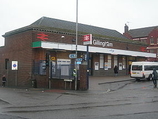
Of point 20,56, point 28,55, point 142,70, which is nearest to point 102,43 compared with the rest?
point 142,70

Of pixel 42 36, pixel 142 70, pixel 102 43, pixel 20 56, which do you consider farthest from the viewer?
pixel 102 43

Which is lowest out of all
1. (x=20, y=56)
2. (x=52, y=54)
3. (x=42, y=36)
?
(x=20, y=56)

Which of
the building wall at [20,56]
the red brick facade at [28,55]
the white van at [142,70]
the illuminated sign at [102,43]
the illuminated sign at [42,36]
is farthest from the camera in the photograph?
the illuminated sign at [102,43]

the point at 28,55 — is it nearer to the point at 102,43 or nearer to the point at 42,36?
the point at 42,36

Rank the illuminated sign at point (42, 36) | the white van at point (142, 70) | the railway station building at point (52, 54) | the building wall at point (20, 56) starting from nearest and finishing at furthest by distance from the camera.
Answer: the railway station building at point (52, 54), the white van at point (142, 70), the illuminated sign at point (42, 36), the building wall at point (20, 56)

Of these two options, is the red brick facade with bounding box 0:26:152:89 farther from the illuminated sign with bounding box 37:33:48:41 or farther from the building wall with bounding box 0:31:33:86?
the illuminated sign with bounding box 37:33:48:41

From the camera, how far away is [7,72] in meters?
31.2

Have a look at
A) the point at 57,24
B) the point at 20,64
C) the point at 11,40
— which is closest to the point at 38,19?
the point at 57,24

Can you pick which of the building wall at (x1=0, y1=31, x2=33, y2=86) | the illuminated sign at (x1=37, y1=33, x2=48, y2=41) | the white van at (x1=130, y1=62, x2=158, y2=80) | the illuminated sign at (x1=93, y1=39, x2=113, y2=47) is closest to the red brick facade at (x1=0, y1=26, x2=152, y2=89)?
the building wall at (x1=0, y1=31, x2=33, y2=86)

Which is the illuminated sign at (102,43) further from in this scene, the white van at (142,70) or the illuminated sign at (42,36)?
the illuminated sign at (42,36)

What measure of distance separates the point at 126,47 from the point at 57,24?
40.8ft

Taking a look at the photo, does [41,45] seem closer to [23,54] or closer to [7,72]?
[23,54]

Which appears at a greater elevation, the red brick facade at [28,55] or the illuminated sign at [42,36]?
the illuminated sign at [42,36]

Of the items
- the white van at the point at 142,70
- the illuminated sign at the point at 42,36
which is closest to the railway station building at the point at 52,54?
the illuminated sign at the point at 42,36
